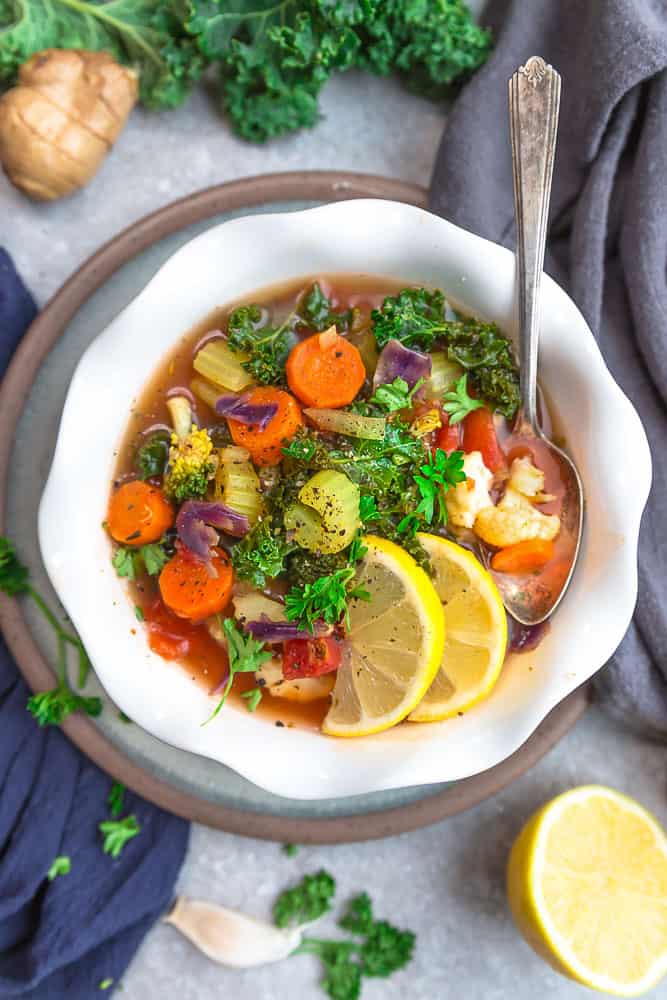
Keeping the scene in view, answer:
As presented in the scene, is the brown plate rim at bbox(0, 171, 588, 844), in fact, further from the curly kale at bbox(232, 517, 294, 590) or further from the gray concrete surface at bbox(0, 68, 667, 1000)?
the curly kale at bbox(232, 517, 294, 590)

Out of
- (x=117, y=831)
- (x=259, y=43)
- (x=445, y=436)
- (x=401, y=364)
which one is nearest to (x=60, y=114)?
(x=259, y=43)

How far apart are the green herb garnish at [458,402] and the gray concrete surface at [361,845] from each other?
0.88 metres

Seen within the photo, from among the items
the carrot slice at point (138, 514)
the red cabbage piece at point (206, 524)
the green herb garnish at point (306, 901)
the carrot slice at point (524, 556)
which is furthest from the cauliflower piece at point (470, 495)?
the green herb garnish at point (306, 901)

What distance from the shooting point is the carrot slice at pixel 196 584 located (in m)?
2.52

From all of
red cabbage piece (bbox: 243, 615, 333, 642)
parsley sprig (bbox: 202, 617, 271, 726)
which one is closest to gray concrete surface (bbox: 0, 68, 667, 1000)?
parsley sprig (bbox: 202, 617, 271, 726)

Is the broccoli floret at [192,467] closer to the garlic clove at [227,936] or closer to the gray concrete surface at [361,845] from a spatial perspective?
the gray concrete surface at [361,845]

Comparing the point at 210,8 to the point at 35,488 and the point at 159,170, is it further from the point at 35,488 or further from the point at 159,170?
the point at 35,488

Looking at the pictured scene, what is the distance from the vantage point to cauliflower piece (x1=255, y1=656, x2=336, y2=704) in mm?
2615

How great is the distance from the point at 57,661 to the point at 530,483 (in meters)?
1.55

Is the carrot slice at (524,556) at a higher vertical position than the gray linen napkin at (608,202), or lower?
lower

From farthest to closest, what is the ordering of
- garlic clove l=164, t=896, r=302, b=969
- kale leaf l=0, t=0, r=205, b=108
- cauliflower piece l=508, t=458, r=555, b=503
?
1. garlic clove l=164, t=896, r=302, b=969
2. kale leaf l=0, t=0, r=205, b=108
3. cauliflower piece l=508, t=458, r=555, b=503

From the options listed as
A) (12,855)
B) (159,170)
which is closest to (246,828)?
(12,855)

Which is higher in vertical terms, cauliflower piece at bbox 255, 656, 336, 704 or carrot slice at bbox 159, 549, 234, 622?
carrot slice at bbox 159, 549, 234, 622

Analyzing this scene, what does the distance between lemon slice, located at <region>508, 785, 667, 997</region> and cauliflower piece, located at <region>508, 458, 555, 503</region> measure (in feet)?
3.26
